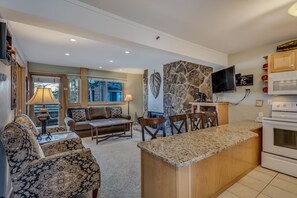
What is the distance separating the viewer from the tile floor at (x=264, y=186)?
75.2 inches

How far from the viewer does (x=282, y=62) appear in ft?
8.38

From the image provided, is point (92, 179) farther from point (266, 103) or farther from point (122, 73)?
point (122, 73)

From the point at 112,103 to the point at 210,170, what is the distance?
223 inches

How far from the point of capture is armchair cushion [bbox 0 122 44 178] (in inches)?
55.2

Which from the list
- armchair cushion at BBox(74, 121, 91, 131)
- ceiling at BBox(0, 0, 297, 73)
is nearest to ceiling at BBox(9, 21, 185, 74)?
ceiling at BBox(0, 0, 297, 73)

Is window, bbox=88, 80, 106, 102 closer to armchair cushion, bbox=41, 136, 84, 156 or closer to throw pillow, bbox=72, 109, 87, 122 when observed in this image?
throw pillow, bbox=72, 109, 87, 122

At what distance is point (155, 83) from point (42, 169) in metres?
5.11

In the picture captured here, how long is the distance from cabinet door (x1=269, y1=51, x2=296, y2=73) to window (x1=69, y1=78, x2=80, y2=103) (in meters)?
6.01

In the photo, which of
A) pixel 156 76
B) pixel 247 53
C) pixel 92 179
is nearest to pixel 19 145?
pixel 92 179

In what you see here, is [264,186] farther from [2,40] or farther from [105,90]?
[105,90]

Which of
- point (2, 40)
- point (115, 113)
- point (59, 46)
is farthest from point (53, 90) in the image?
point (2, 40)

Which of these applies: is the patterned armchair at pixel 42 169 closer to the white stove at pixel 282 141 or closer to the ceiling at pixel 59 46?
the ceiling at pixel 59 46

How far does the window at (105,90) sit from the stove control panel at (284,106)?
5640mm

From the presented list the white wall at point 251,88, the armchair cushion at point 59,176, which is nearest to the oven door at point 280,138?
the white wall at point 251,88
